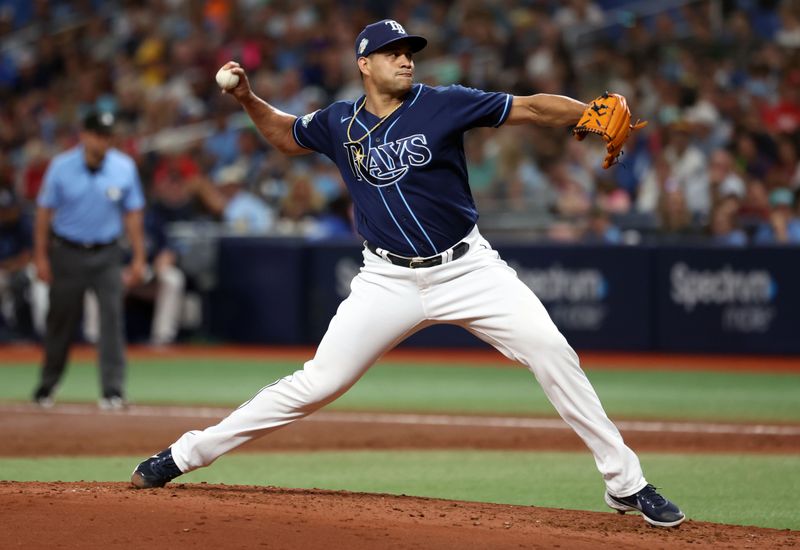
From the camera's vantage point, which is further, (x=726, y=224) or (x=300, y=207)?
(x=300, y=207)

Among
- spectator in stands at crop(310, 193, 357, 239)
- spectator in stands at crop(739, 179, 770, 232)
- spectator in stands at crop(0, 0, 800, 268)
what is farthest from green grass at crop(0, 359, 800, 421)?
spectator in stands at crop(0, 0, 800, 268)

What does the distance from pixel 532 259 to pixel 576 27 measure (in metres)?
4.37

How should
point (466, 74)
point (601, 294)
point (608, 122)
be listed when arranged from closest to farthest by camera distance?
point (608, 122)
point (601, 294)
point (466, 74)

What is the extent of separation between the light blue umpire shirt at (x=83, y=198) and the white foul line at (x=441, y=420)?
A: 1406 millimetres

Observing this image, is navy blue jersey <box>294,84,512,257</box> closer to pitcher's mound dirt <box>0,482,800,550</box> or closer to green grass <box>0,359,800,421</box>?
pitcher's mound dirt <box>0,482,800,550</box>

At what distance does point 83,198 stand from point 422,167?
5.30 meters

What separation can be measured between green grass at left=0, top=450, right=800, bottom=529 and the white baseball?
7.24 feet

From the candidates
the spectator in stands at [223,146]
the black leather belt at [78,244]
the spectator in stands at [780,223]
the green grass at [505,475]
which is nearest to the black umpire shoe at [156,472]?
the green grass at [505,475]

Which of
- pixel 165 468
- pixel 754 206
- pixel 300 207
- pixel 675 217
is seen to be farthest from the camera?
pixel 300 207

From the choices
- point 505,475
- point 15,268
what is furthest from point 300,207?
point 505,475

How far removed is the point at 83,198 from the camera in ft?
33.5

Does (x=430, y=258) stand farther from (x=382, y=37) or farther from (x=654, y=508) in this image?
(x=654, y=508)

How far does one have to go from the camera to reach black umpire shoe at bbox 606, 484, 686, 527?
539 centimetres

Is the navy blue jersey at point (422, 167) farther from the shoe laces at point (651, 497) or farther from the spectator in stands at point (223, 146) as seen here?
the spectator in stands at point (223, 146)
